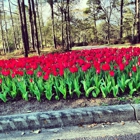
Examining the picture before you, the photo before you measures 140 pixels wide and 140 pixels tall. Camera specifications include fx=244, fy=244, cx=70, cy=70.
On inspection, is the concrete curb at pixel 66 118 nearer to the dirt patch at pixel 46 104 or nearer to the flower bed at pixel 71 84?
the dirt patch at pixel 46 104

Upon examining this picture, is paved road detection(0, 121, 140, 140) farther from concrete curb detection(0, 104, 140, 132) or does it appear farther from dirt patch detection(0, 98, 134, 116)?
dirt patch detection(0, 98, 134, 116)

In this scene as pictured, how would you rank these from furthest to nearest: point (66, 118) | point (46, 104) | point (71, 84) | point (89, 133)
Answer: point (71, 84)
point (46, 104)
point (66, 118)
point (89, 133)

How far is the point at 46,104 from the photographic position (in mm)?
4191

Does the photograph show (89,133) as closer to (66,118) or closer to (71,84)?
(66,118)

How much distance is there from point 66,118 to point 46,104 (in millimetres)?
775

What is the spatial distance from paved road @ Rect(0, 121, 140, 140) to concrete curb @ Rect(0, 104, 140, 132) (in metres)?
0.08

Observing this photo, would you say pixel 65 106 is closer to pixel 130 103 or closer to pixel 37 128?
pixel 37 128

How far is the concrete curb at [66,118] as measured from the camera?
3.48m

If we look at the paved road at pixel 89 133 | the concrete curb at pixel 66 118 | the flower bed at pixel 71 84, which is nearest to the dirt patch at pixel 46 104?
the flower bed at pixel 71 84

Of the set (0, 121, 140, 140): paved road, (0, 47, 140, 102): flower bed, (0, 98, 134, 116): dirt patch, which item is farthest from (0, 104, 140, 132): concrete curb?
(0, 47, 140, 102): flower bed

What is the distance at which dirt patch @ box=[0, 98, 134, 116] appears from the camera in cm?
400

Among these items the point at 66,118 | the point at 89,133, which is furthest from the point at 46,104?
the point at 89,133

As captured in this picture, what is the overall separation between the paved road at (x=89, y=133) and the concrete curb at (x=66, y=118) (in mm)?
76

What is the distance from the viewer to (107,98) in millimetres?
4254
